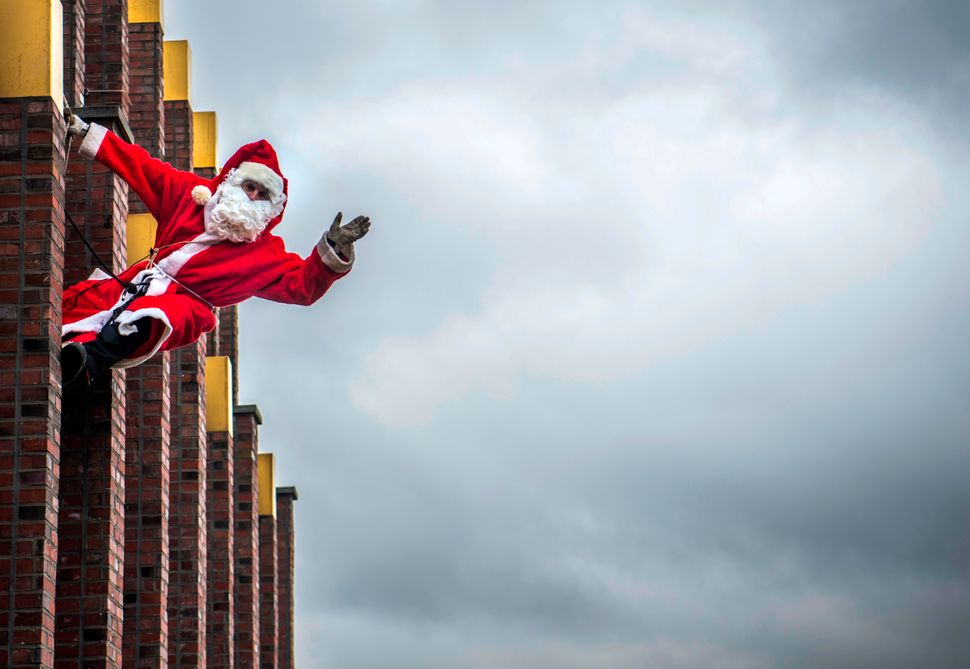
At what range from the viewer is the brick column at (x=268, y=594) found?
20.4 m

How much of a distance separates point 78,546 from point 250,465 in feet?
25.0

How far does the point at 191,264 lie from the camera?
1083 centimetres

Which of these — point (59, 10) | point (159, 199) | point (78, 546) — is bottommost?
point (78, 546)

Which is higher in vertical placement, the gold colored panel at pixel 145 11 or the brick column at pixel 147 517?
the gold colored panel at pixel 145 11

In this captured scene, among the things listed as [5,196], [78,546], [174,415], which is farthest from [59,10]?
[174,415]

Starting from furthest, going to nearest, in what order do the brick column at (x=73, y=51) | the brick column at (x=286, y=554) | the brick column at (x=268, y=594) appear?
the brick column at (x=286, y=554) → the brick column at (x=268, y=594) → the brick column at (x=73, y=51)

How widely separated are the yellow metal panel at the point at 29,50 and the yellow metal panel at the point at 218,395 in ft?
22.4

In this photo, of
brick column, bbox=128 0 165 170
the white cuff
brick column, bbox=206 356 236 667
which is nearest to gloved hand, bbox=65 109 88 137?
the white cuff

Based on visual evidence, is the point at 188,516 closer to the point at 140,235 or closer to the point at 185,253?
the point at 140,235

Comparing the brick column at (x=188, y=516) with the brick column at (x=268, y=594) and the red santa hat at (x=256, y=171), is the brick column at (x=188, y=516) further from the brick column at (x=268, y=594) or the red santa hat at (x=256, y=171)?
the brick column at (x=268, y=594)

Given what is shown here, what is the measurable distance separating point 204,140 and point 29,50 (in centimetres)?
760

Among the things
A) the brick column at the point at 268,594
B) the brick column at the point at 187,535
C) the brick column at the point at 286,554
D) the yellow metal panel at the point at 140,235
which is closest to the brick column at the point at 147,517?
the yellow metal panel at the point at 140,235

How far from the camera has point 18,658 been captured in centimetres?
961

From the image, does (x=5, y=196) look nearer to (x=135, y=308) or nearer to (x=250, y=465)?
(x=135, y=308)
